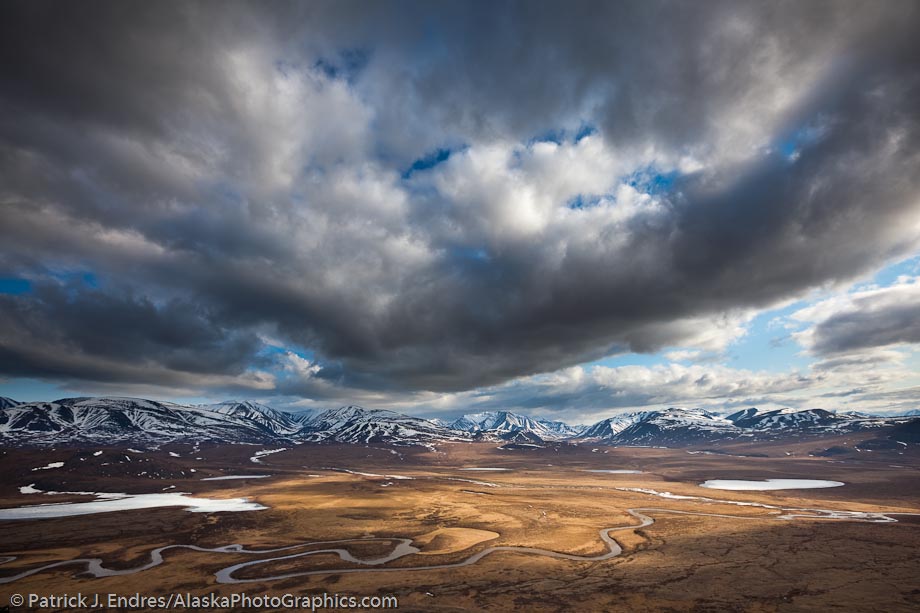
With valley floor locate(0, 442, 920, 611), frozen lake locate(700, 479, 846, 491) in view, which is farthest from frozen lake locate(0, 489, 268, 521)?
frozen lake locate(700, 479, 846, 491)

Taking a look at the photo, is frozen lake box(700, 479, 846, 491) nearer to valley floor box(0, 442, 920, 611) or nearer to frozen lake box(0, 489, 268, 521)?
valley floor box(0, 442, 920, 611)

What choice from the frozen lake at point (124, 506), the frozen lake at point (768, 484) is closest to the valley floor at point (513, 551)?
the frozen lake at point (124, 506)

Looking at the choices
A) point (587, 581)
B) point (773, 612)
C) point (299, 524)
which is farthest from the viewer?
point (299, 524)

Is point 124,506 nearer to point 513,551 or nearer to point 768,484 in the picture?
point 513,551

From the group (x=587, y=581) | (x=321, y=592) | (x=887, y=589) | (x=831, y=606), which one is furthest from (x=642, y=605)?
(x=321, y=592)

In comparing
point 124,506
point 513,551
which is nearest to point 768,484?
point 513,551

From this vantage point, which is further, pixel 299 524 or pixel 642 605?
pixel 299 524

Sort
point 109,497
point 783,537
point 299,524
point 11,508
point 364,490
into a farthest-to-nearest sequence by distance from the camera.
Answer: point 364,490
point 109,497
point 11,508
point 299,524
point 783,537

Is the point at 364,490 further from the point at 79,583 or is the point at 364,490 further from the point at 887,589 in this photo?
the point at 887,589

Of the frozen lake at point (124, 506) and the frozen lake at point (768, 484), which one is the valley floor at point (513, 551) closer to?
the frozen lake at point (124, 506)
